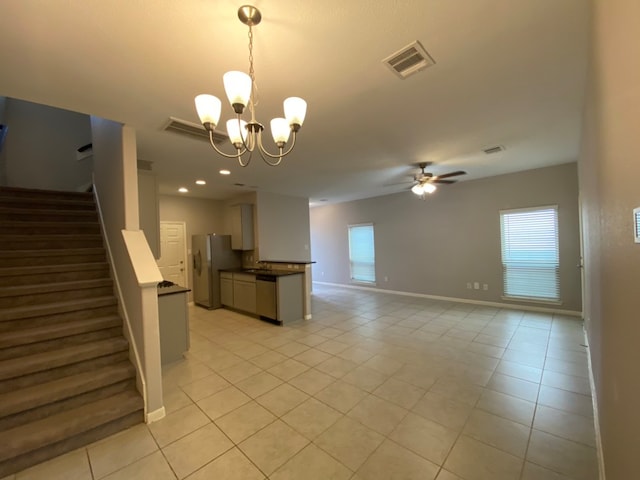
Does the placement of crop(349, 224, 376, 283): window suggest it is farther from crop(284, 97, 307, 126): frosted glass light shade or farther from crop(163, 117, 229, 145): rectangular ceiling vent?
crop(284, 97, 307, 126): frosted glass light shade

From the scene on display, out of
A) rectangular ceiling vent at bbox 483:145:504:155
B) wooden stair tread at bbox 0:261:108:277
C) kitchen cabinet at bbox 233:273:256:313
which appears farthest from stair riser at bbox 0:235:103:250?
rectangular ceiling vent at bbox 483:145:504:155

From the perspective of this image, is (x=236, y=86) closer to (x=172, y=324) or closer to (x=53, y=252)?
(x=172, y=324)

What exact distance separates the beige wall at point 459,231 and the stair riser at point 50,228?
20.2 feet

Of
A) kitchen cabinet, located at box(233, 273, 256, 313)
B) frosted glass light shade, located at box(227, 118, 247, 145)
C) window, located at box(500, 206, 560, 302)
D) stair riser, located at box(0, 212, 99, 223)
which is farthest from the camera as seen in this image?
kitchen cabinet, located at box(233, 273, 256, 313)

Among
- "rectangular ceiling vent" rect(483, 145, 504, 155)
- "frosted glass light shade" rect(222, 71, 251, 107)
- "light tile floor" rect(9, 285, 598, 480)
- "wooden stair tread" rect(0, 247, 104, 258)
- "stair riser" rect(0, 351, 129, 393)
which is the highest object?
"rectangular ceiling vent" rect(483, 145, 504, 155)

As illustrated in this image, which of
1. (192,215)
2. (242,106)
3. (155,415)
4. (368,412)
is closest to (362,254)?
(192,215)

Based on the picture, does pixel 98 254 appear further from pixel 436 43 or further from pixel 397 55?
pixel 436 43

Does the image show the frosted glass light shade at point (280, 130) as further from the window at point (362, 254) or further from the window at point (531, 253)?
the window at point (362, 254)

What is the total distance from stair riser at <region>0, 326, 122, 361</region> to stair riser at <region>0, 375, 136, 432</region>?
534 mm

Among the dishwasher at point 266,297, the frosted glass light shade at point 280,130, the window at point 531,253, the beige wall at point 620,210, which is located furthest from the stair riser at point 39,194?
the window at point 531,253

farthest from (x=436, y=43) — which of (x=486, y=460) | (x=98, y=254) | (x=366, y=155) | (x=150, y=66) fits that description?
(x=98, y=254)

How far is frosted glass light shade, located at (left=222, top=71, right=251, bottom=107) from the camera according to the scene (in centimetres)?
137

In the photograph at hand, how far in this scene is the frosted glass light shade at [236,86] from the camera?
53.7 inches

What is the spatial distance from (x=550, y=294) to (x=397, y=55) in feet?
18.1
